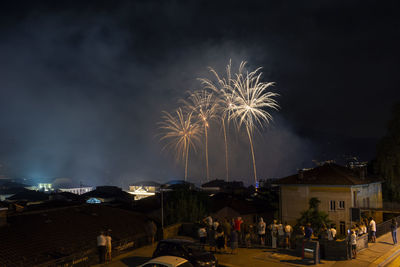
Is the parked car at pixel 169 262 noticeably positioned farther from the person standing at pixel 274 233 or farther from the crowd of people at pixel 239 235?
the person standing at pixel 274 233

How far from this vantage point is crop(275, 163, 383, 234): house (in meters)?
33.3

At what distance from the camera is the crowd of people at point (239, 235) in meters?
16.8

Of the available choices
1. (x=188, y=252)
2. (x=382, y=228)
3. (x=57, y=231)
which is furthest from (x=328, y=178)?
(x=57, y=231)

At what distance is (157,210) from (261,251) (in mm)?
27527

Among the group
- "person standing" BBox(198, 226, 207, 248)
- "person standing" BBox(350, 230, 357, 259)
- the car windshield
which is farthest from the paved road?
the car windshield

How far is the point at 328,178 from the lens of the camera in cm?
3488

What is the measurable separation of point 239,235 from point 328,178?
20246 mm

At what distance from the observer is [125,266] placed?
15578mm

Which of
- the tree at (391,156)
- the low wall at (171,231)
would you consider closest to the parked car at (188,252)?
the low wall at (171,231)

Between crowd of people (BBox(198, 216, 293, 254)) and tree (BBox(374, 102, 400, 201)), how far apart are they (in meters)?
27.3

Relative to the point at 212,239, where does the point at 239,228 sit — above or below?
above

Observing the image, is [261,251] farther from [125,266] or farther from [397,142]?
[397,142]

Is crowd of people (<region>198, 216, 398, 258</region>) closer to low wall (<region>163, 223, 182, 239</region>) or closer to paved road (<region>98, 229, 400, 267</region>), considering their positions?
paved road (<region>98, 229, 400, 267</region>)

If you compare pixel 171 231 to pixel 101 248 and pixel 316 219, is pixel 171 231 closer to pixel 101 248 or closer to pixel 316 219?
pixel 101 248
